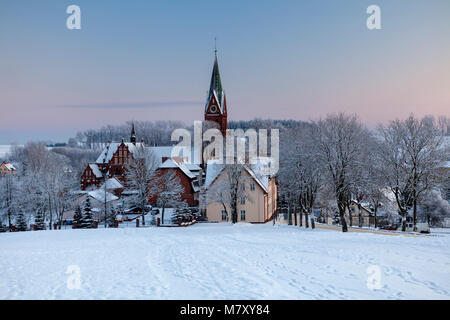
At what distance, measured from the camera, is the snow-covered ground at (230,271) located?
25.3ft

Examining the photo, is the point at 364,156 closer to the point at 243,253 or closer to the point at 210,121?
the point at 243,253

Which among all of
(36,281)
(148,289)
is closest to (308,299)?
(148,289)

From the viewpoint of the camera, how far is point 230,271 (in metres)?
9.55

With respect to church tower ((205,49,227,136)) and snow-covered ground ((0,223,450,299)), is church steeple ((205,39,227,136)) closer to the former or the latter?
church tower ((205,49,227,136))

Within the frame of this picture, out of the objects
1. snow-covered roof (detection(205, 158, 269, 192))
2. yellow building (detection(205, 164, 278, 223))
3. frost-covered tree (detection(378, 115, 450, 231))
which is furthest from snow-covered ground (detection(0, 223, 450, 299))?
snow-covered roof (detection(205, 158, 269, 192))

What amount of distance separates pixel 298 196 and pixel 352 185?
6.77 meters

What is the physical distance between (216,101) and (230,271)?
50.7 m

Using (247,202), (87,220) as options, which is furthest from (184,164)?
(87,220)

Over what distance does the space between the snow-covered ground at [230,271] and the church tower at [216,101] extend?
4567cm

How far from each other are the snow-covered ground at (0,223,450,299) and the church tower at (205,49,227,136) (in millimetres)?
45669

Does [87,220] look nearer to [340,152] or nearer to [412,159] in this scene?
[340,152]

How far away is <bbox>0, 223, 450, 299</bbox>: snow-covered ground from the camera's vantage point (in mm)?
7711

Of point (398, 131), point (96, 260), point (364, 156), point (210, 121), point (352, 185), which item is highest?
point (210, 121)

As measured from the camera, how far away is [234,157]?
29.8 meters
